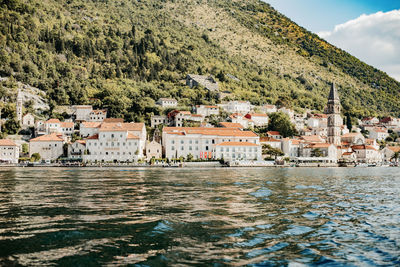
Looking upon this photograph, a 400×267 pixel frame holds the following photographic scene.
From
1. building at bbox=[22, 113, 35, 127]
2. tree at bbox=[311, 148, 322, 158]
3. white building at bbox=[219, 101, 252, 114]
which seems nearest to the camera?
tree at bbox=[311, 148, 322, 158]

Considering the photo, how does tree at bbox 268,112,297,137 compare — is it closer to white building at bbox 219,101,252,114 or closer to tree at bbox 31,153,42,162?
white building at bbox 219,101,252,114

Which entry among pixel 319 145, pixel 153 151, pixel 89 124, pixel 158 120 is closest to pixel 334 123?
pixel 319 145

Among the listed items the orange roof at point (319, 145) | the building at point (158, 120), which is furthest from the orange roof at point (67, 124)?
the orange roof at point (319, 145)

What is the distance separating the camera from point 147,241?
34.8ft

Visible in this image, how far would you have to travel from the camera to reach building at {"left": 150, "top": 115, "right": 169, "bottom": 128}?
95500 millimetres

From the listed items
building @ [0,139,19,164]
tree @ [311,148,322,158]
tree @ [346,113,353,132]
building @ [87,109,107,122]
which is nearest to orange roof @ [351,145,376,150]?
tree @ [311,148,322,158]

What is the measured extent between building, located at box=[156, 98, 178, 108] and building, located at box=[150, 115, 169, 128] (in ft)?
33.0

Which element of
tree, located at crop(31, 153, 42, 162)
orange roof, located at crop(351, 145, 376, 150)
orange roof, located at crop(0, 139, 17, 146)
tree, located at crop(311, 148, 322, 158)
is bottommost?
tree, located at crop(31, 153, 42, 162)

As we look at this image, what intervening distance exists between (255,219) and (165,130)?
220 feet

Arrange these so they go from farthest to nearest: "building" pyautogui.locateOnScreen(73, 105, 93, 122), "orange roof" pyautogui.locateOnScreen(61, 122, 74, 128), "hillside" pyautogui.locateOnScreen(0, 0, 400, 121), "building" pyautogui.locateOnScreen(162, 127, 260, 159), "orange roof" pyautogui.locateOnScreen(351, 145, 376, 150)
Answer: "hillside" pyautogui.locateOnScreen(0, 0, 400, 121)
"orange roof" pyautogui.locateOnScreen(351, 145, 376, 150)
"building" pyautogui.locateOnScreen(73, 105, 93, 122)
"orange roof" pyautogui.locateOnScreen(61, 122, 74, 128)
"building" pyautogui.locateOnScreen(162, 127, 260, 159)

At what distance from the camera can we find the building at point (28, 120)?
89.8 m

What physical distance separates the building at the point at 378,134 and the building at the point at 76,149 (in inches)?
3762

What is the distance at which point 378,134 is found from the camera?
12569 centimetres

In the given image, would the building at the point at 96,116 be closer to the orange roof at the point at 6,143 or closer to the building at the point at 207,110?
the orange roof at the point at 6,143
